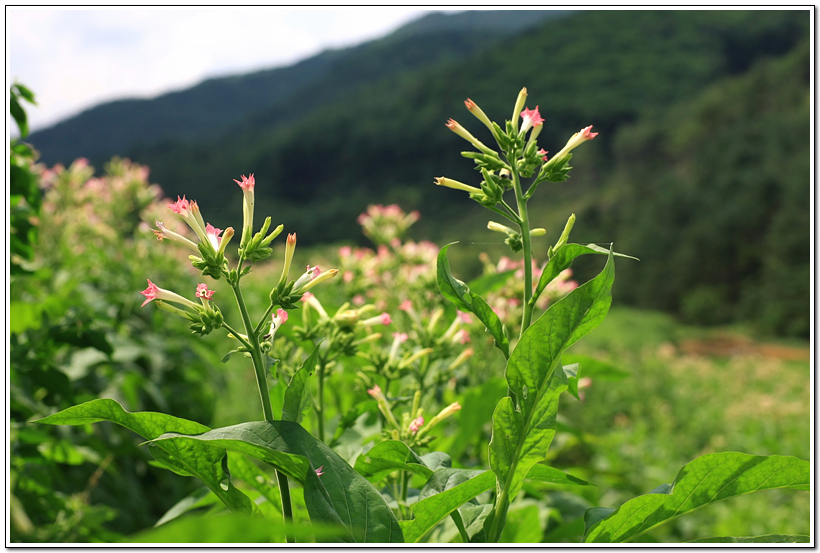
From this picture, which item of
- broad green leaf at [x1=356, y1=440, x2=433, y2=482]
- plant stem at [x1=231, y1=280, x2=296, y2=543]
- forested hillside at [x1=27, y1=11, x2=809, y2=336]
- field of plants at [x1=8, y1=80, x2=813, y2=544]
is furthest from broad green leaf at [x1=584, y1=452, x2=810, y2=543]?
forested hillside at [x1=27, y1=11, x2=809, y2=336]

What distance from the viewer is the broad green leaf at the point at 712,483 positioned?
0.64m

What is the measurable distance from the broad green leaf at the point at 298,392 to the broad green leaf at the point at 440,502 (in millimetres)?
161

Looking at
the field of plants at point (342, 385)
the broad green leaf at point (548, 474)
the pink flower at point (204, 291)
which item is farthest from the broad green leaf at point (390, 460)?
the pink flower at point (204, 291)

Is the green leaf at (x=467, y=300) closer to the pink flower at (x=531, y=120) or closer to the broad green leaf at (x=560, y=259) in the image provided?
the broad green leaf at (x=560, y=259)

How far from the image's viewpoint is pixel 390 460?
66 centimetres

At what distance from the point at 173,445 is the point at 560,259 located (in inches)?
18.4

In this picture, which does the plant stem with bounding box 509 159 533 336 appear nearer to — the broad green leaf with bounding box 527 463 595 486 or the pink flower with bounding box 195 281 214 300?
the broad green leaf with bounding box 527 463 595 486

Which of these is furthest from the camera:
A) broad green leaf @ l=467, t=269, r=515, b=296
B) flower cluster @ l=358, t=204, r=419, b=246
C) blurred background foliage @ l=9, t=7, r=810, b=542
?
flower cluster @ l=358, t=204, r=419, b=246

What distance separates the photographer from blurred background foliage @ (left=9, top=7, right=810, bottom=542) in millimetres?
1474

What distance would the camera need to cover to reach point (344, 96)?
1972cm

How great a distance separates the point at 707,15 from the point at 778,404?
20080mm

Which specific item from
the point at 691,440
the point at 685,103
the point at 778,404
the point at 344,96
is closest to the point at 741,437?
the point at 691,440

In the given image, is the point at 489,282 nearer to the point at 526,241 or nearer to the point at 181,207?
the point at 526,241

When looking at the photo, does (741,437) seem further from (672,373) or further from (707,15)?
(707,15)
